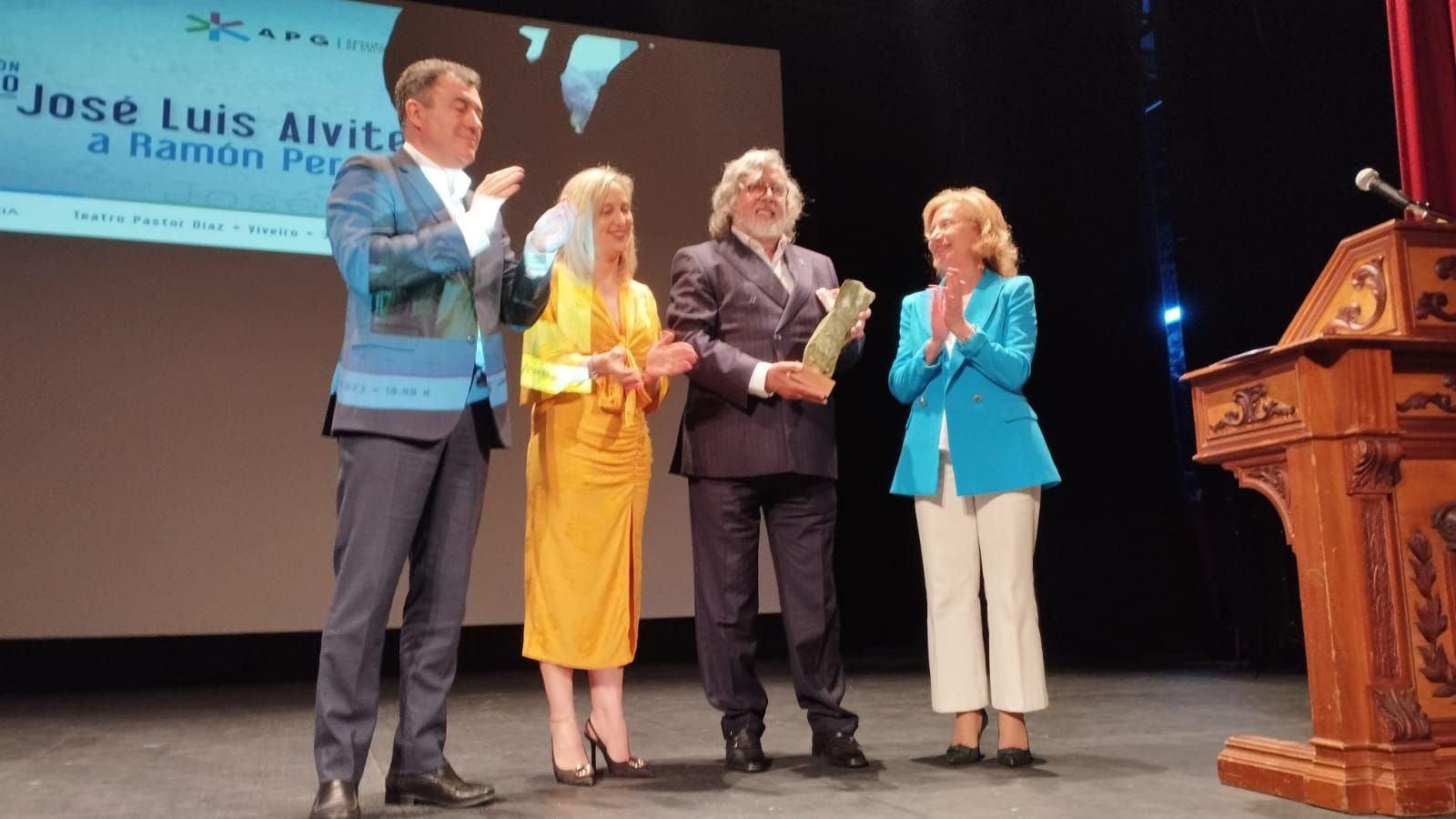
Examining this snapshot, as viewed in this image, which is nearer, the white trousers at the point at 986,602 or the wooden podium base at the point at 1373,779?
the wooden podium base at the point at 1373,779

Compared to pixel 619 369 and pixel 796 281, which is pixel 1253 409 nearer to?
pixel 796 281

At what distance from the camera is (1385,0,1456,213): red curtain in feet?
8.30

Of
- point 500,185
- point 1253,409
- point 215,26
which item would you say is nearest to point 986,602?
point 1253,409

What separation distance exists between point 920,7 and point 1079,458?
246cm

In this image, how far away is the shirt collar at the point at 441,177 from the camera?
214 cm

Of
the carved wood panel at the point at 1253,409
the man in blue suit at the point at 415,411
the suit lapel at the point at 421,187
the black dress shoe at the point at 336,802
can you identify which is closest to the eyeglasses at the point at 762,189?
the man in blue suit at the point at 415,411

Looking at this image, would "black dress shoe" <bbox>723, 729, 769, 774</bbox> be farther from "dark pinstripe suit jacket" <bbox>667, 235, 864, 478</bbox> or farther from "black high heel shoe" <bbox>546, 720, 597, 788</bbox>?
"dark pinstripe suit jacket" <bbox>667, 235, 864, 478</bbox>

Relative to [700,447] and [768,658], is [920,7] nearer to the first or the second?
[768,658]

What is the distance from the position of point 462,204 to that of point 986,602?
1.39 meters

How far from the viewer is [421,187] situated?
6.97 feet

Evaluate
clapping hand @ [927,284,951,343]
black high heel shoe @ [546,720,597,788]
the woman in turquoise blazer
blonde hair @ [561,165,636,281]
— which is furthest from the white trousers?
blonde hair @ [561,165,636,281]

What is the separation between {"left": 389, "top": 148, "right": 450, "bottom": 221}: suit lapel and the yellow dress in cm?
40

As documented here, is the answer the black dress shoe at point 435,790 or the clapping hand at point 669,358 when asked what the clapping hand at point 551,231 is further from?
the black dress shoe at point 435,790

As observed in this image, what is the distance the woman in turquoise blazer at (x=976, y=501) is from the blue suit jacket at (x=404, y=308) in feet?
3.26
